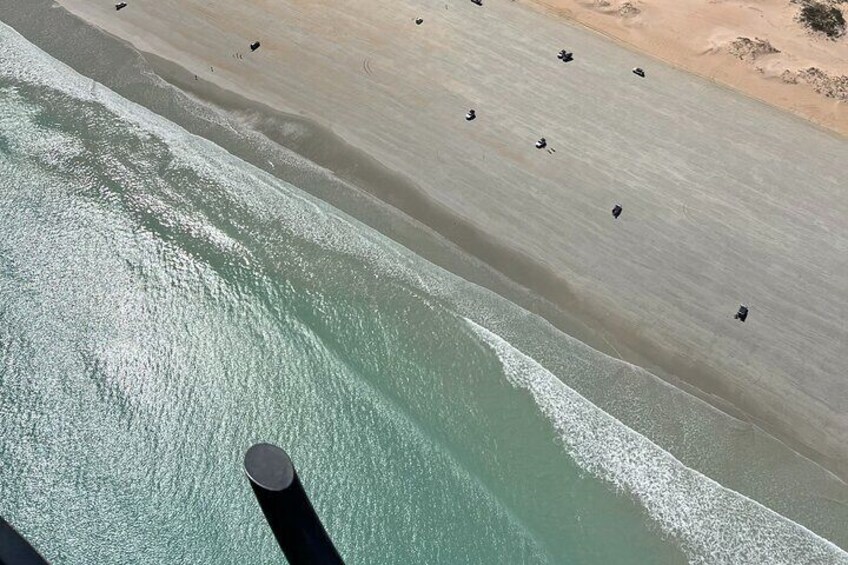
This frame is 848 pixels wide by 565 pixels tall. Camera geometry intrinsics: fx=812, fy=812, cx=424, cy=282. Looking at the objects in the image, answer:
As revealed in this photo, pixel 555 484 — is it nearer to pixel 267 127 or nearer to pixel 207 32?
pixel 267 127

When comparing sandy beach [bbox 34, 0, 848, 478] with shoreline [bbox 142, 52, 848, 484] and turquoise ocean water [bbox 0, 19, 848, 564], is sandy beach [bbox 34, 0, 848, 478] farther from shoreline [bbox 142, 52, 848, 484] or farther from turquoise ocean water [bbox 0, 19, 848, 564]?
turquoise ocean water [bbox 0, 19, 848, 564]

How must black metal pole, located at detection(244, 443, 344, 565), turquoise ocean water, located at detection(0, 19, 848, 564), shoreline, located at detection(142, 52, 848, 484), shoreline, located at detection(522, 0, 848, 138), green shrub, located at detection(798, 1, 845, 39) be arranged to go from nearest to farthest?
black metal pole, located at detection(244, 443, 344, 565) → turquoise ocean water, located at detection(0, 19, 848, 564) → shoreline, located at detection(142, 52, 848, 484) → shoreline, located at detection(522, 0, 848, 138) → green shrub, located at detection(798, 1, 845, 39)

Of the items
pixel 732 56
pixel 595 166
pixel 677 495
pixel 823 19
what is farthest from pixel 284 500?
pixel 823 19

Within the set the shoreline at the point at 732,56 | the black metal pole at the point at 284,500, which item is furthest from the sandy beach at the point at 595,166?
the black metal pole at the point at 284,500

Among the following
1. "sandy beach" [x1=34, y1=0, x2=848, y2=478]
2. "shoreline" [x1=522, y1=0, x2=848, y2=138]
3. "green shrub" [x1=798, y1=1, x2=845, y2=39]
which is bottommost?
"sandy beach" [x1=34, y1=0, x2=848, y2=478]

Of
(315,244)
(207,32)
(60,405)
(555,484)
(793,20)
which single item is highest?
(793,20)

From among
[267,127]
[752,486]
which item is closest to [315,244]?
[267,127]

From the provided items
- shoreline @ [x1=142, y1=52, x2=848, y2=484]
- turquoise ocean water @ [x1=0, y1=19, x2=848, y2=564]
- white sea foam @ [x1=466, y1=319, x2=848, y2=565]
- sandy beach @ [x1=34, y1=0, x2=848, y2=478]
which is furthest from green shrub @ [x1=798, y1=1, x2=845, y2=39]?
white sea foam @ [x1=466, y1=319, x2=848, y2=565]
